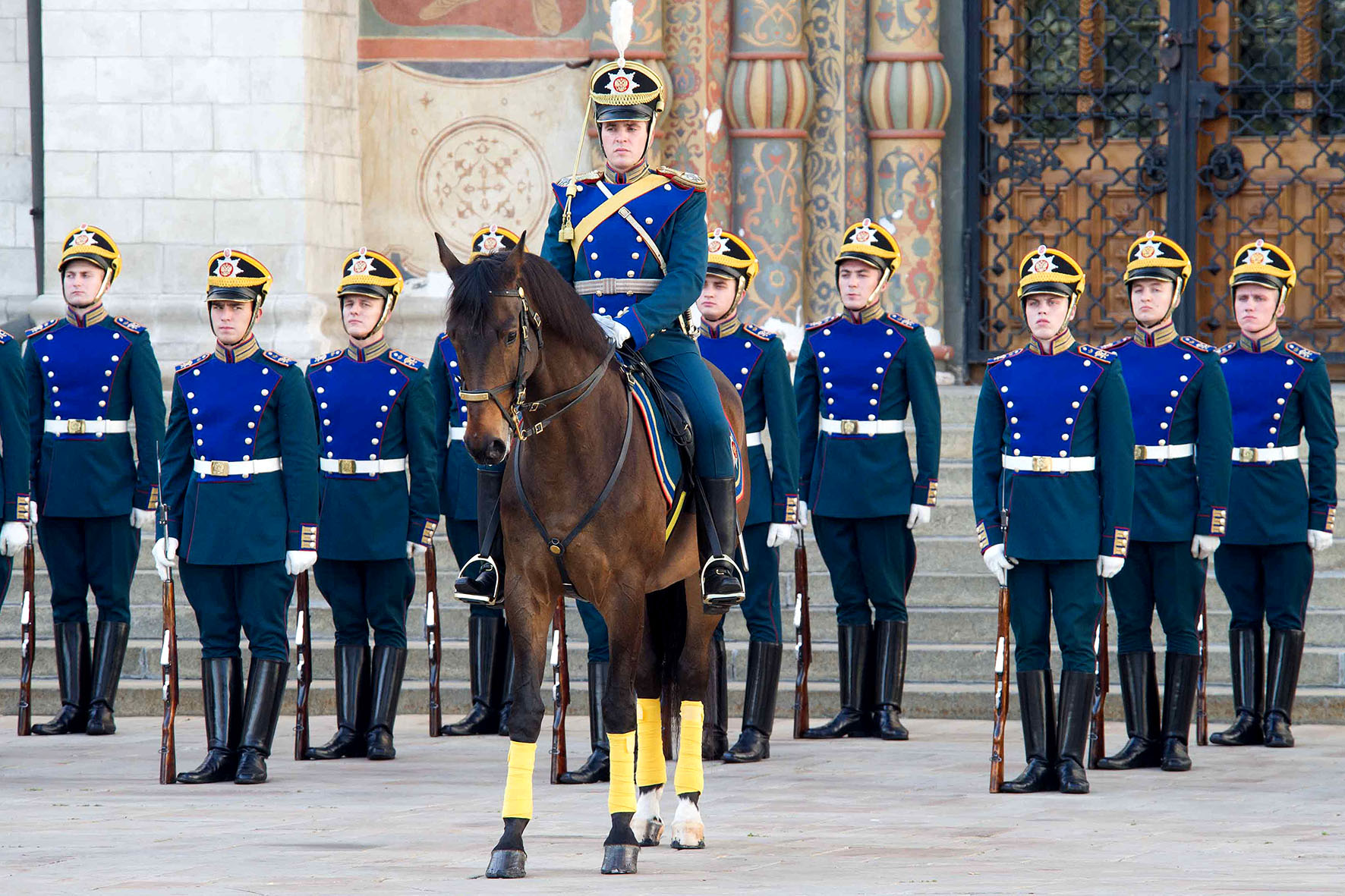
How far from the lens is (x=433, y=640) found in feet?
30.4

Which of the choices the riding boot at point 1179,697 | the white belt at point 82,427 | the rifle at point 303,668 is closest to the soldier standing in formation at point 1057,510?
the riding boot at point 1179,697

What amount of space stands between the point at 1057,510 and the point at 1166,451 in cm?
99

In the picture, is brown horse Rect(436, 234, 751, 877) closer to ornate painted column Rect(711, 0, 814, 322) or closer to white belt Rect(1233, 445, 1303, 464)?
white belt Rect(1233, 445, 1303, 464)

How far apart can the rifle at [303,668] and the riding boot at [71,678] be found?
3.33ft

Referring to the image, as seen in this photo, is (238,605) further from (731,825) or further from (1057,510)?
(1057,510)

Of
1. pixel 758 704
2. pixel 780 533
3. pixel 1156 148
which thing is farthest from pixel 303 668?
pixel 1156 148

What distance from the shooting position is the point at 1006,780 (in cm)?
777

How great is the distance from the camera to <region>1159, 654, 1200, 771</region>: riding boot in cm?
820

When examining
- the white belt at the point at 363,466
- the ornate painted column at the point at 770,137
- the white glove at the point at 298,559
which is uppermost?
the ornate painted column at the point at 770,137

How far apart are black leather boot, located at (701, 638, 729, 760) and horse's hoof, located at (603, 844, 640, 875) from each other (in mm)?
2329

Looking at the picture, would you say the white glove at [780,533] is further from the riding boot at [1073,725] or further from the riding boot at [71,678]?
the riding boot at [71,678]

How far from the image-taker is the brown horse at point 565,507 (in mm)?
5883

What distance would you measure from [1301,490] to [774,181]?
4.20 m

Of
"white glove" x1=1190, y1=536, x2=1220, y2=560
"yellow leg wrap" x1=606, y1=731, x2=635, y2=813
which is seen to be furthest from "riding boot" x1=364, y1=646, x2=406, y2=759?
"white glove" x1=1190, y1=536, x2=1220, y2=560
